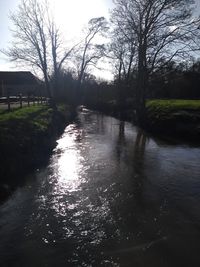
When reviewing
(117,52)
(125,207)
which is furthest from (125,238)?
(117,52)

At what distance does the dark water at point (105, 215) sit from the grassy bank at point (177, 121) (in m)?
6.87

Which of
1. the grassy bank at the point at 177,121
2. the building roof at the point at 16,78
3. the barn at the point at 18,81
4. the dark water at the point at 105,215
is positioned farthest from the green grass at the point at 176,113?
the building roof at the point at 16,78

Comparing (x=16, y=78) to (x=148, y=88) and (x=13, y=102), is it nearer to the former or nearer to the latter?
(x=13, y=102)

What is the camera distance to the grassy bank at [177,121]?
749 inches

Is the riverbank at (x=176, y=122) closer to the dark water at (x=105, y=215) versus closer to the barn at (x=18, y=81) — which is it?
the dark water at (x=105, y=215)

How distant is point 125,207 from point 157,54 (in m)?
22.1

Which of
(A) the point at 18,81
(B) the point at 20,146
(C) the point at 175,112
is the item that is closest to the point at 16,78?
(A) the point at 18,81

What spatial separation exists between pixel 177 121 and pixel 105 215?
47.6ft

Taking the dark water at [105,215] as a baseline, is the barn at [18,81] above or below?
above

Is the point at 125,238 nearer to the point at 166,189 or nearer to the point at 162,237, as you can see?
the point at 162,237

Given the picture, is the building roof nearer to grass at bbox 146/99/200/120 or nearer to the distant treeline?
the distant treeline

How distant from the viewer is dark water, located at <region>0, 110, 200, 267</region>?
Answer: 5.52 m

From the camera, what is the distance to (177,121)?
2044 centimetres

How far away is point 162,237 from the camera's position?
6.13 m
